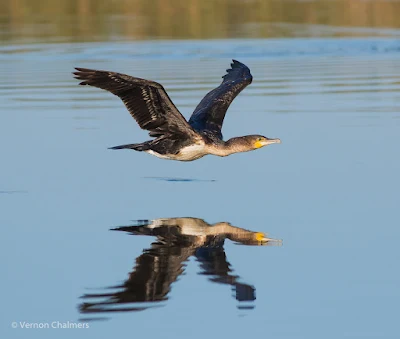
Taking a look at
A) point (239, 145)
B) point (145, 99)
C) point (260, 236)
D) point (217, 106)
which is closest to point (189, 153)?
point (239, 145)

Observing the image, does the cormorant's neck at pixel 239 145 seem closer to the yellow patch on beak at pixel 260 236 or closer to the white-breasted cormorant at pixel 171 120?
Answer: the white-breasted cormorant at pixel 171 120

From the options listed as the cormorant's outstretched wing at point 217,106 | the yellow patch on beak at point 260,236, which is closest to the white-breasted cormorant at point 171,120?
the cormorant's outstretched wing at point 217,106

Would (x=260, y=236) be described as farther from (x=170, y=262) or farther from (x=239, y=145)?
(x=239, y=145)

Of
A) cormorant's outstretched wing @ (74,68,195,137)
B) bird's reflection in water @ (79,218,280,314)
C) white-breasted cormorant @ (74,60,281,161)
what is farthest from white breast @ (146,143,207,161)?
bird's reflection in water @ (79,218,280,314)

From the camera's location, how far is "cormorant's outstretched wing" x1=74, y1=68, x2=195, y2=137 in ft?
32.5

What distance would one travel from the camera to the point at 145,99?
1047cm

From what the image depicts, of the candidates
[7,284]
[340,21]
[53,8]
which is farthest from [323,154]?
[53,8]

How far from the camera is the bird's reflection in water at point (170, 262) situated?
7648 mm

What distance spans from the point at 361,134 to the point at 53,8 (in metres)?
25.9

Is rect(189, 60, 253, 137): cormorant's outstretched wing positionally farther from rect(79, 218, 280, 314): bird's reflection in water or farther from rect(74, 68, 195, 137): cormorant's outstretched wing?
rect(79, 218, 280, 314): bird's reflection in water

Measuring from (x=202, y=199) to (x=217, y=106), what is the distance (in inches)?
68.2

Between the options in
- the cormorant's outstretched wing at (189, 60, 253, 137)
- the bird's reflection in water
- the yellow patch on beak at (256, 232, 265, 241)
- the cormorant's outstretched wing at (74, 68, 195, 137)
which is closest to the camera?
the bird's reflection in water

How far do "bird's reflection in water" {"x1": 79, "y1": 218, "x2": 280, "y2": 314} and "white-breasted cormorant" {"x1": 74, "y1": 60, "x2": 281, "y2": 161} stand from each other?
4.07 ft

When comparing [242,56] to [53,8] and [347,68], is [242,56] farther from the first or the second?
[53,8]
